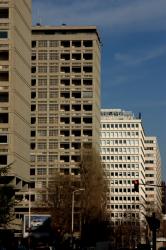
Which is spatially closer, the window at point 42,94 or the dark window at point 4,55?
the dark window at point 4,55

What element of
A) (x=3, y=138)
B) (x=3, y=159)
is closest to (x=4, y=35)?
(x=3, y=138)

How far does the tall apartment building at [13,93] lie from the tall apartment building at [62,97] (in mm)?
51376

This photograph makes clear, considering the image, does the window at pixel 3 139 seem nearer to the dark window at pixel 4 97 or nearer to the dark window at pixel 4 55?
the dark window at pixel 4 97

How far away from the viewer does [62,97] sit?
17875 centimetres

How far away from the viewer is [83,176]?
12862 centimetres

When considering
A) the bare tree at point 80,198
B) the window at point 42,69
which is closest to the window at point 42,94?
the window at point 42,69

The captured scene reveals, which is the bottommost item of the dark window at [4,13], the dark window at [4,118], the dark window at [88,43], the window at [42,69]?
the dark window at [4,118]

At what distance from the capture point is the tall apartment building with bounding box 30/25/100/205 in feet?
570

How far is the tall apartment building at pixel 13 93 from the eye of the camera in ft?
369

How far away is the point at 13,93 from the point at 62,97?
210 feet

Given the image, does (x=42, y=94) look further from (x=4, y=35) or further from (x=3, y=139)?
(x=3, y=139)

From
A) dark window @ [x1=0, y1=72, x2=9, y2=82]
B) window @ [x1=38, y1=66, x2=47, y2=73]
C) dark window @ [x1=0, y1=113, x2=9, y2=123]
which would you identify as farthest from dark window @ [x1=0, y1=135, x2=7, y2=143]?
window @ [x1=38, y1=66, x2=47, y2=73]

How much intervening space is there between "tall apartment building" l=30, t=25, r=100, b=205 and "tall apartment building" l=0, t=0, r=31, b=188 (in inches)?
2023

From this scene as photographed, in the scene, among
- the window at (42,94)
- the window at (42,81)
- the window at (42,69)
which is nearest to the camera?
the window at (42,94)
